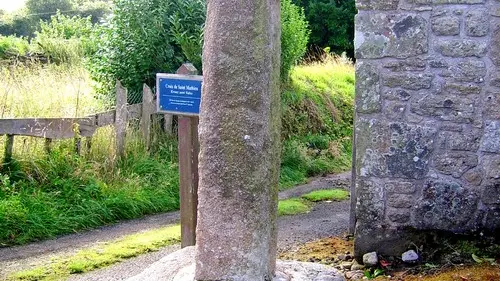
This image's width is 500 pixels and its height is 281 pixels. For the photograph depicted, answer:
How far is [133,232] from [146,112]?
2720 mm

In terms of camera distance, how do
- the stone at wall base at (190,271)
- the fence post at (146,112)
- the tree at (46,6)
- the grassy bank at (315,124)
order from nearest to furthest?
the stone at wall base at (190,271)
the fence post at (146,112)
the grassy bank at (315,124)
the tree at (46,6)

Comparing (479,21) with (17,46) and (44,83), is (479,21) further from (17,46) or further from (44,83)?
(17,46)

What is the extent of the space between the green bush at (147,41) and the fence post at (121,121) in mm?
1392

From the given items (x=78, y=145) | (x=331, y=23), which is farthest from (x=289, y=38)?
(x=331, y=23)

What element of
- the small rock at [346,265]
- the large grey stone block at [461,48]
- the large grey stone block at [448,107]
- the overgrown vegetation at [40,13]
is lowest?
the small rock at [346,265]

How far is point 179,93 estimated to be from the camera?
505 cm

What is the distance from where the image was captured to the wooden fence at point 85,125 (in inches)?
323

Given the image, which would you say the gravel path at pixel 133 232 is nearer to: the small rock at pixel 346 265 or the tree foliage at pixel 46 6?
the small rock at pixel 346 265

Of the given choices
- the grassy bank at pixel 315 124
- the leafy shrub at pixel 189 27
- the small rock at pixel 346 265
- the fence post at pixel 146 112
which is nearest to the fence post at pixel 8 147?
the fence post at pixel 146 112

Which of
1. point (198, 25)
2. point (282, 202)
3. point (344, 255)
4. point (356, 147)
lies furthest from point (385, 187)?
point (198, 25)

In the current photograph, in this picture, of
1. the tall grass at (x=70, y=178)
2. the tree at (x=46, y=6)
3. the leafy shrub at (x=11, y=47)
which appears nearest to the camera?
the tall grass at (x=70, y=178)

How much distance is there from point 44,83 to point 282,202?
4.30m

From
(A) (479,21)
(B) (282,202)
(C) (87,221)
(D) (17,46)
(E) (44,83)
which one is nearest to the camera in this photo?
(A) (479,21)

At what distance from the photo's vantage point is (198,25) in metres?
11.1
